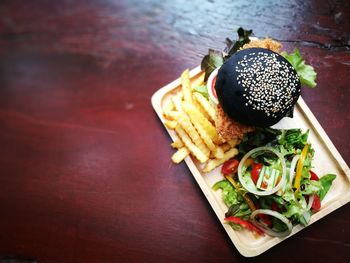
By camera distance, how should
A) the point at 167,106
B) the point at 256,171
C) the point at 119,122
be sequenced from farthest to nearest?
1. the point at 119,122
2. the point at 167,106
3. the point at 256,171

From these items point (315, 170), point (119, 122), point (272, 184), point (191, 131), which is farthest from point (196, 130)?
point (315, 170)

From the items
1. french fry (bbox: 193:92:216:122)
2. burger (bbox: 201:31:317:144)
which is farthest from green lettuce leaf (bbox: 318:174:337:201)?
french fry (bbox: 193:92:216:122)

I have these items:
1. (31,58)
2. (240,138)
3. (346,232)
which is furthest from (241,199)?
(31,58)

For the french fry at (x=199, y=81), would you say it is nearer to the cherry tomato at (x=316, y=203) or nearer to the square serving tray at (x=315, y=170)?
the square serving tray at (x=315, y=170)

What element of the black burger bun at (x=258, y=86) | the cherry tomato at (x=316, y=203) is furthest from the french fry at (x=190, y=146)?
the cherry tomato at (x=316, y=203)

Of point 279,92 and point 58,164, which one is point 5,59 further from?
point 279,92

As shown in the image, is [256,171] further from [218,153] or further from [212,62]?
[212,62]
